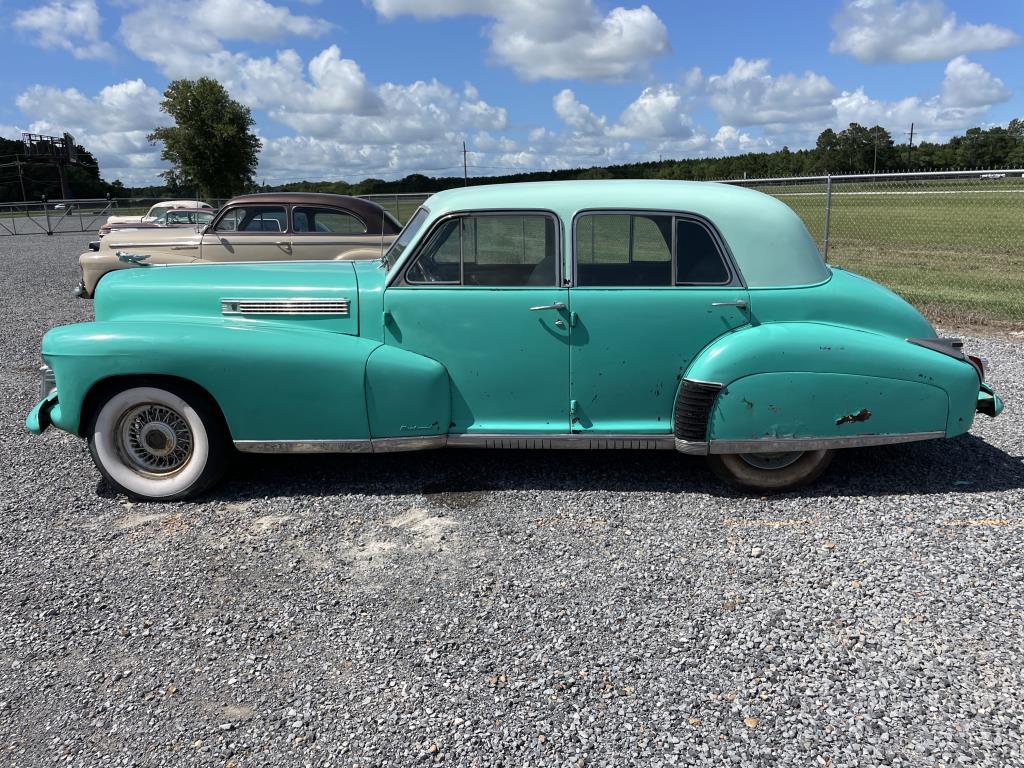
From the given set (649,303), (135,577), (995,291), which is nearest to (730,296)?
(649,303)

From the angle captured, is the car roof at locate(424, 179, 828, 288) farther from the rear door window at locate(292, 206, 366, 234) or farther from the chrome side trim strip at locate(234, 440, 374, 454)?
the rear door window at locate(292, 206, 366, 234)

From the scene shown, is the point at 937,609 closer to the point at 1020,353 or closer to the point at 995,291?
the point at 1020,353

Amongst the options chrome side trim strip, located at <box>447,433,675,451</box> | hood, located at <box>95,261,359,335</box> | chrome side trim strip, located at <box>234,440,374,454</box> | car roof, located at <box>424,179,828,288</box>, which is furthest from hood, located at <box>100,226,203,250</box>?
chrome side trim strip, located at <box>447,433,675,451</box>

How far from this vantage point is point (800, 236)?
157 inches

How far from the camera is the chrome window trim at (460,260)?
3.92 meters

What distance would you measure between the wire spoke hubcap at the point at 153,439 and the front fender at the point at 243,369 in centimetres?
24

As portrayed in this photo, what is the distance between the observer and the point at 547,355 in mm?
3930

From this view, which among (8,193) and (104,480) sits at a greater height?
(8,193)

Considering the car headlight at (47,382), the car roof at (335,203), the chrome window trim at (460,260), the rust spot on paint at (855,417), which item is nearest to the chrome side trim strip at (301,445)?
the chrome window trim at (460,260)

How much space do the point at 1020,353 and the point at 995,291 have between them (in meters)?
4.06

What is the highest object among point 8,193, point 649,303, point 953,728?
point 8,193

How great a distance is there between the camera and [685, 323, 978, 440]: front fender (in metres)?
3.74

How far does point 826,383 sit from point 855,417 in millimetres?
255

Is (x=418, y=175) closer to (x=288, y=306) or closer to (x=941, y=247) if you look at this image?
(x=941, y=247)
